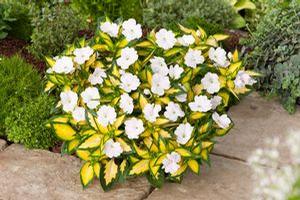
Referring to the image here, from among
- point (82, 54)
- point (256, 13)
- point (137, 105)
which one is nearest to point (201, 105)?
point (137, 105)

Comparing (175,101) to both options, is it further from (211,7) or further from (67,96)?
(211,7)

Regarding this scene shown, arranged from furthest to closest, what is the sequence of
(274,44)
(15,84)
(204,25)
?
(204,25) < (274,44) < (15,84)

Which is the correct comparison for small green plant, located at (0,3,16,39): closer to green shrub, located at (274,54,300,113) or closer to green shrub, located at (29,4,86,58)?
green shrub, located at (29,4,86,58)

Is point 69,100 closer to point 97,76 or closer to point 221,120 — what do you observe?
point 97,76

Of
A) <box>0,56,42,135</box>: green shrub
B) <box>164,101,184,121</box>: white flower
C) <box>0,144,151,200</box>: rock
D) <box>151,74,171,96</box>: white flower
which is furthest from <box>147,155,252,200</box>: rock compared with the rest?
<box>0,56,42,135</box>: green shrub

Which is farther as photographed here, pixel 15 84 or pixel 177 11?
pixel 177 11

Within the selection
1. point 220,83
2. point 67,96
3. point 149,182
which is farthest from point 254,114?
point 67,96

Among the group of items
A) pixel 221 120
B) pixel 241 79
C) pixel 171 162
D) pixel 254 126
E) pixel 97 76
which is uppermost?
pixel 97 76
